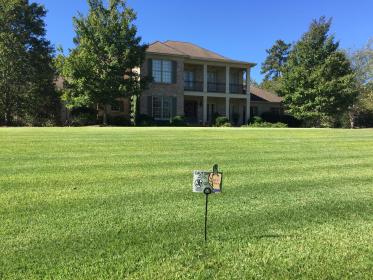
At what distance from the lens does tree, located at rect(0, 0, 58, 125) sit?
103 feet

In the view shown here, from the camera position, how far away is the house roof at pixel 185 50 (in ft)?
112

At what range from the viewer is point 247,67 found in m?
38.8

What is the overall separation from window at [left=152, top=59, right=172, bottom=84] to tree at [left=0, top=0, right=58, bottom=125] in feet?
26.6

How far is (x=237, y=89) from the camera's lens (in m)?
39.5

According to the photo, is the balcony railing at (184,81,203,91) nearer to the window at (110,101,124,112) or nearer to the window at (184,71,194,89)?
the window at (184,71,194,89)

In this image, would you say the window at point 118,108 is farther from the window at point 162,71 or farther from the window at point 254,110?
the window at point 254,110

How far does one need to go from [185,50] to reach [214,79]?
13.9 ft

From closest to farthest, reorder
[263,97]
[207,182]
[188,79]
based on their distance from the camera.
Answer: [207,182] < [188,79] < [263,97]

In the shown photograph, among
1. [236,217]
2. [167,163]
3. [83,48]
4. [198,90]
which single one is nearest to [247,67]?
[198,90]

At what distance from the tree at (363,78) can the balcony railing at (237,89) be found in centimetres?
1165

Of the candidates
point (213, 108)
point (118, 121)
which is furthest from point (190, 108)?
point (118, 121)

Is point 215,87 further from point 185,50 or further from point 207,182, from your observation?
point 207,182

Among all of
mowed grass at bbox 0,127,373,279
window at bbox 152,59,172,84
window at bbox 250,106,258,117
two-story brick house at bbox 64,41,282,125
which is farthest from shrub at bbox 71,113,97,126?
mowed grass at bbox 0,127,373,279

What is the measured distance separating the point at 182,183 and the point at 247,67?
33290mm
